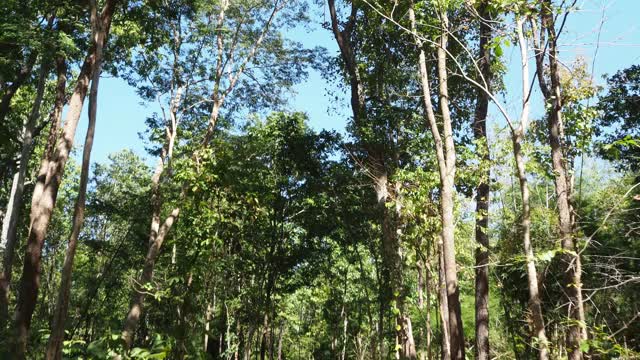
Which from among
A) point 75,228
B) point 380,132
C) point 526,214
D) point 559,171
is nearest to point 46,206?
point 75,228

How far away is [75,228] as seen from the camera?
19.5ft

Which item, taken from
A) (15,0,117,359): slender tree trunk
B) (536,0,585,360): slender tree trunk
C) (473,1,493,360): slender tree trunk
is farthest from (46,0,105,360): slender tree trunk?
(473,1,493,360): slender tree trunk

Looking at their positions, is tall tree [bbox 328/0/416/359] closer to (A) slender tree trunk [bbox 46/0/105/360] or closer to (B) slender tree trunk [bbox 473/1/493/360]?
(B) slender tree trunk [bbox 473/1/493/360]

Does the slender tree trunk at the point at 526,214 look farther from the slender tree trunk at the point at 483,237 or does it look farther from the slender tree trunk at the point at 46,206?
the slender tree trunk at the point at 46,206

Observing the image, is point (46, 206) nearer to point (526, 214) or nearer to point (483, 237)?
point (526, 214)

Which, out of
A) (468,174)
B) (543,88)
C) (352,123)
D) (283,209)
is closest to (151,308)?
(283,209)

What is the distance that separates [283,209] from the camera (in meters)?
12.7

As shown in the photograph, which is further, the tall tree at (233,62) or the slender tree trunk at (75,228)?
the tall tree at (233,62)

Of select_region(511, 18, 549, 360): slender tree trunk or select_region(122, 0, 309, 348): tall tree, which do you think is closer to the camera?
select_region(511, 18, 549, 360): slender tree trunk

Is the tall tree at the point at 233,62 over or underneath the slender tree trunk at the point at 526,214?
over

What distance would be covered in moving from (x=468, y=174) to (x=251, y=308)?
6475mm

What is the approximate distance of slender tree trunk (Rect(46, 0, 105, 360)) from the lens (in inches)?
209

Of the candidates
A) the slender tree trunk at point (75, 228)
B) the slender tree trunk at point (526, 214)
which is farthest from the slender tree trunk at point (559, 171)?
the slender tree trunk at point (75, 228)

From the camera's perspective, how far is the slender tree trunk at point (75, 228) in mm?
5320
